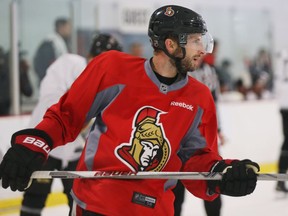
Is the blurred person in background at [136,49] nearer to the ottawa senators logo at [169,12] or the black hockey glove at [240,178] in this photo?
the ottawa senators logo at [169,12]

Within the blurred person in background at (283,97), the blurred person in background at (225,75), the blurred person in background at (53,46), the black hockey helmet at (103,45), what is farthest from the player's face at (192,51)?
the blurred person in background at (225,75)

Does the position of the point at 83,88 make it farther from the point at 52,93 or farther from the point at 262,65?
the point at 262,65

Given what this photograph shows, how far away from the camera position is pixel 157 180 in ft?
6.57

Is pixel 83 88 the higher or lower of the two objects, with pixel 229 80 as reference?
higher

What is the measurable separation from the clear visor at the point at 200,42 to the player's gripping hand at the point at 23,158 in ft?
1.68

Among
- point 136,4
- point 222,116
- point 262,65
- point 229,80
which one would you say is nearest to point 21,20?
point 136,4

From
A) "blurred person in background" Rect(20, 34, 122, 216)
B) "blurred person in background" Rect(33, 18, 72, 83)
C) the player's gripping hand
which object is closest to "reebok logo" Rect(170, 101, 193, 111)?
the player's gripping hand

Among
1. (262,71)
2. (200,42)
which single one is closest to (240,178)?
(200,42)

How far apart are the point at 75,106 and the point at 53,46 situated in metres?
3.33

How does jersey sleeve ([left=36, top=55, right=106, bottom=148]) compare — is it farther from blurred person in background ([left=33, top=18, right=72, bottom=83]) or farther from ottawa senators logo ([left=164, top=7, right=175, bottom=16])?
blurred person in background ([left=33, top=18, right=72, bottom=83])

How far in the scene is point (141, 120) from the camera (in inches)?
77.5

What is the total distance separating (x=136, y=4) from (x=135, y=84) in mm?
4469

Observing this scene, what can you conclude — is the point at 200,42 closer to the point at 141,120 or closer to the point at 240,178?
the point at 141,120

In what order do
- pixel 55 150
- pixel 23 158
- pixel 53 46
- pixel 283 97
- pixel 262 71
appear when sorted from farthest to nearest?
pixel 262 71, pixel 283 97, pixel 53 46, pixel 55 150, pixel 23 158
